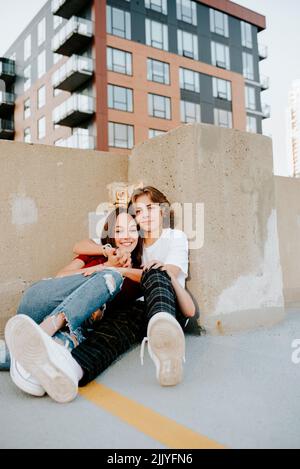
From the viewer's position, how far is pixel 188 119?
97.6 ft

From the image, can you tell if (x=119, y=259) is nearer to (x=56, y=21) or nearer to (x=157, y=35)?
(x=157, y=35)

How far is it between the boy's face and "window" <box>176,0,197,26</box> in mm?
30297

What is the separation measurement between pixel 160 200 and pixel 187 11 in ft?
102

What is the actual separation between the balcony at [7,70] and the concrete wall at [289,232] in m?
35.7

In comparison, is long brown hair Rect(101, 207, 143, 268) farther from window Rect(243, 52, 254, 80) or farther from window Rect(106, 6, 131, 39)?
window Rect(243, 52, 254, 80)

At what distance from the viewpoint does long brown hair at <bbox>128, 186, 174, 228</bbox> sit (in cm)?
327

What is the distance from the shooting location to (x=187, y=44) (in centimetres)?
3019

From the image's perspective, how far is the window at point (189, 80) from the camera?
29531 mm

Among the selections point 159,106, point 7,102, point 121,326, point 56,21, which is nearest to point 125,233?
point 121,326

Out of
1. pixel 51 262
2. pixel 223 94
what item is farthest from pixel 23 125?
pixel 51 262

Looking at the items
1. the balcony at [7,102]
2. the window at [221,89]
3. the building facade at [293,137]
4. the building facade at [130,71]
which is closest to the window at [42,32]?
the building facade at [130,71]

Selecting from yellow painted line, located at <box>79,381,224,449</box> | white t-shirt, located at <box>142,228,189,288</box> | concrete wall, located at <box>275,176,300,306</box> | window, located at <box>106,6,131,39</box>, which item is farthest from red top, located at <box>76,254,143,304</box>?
window, located at <box>106,6,131,39</box>

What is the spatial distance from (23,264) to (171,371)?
5.89 ft

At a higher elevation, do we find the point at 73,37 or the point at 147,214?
the point at 73,37
